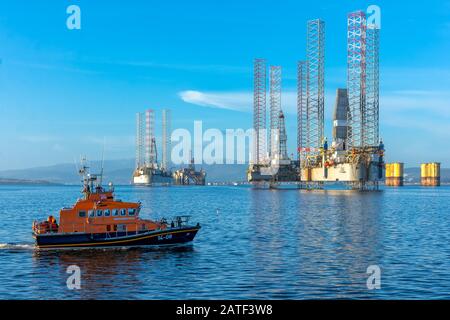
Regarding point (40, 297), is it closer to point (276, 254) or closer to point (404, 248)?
point (276, 254)

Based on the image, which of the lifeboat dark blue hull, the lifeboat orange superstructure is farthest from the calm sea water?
the lifeboat orange superstructure

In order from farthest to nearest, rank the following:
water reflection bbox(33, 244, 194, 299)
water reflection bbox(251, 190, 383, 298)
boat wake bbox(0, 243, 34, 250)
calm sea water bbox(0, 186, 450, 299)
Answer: boat wake bbox(0, 243, 34, 250) < water reflection bbox(251, 190, 383, 298) < water reflection bbox(33, 244, 194, 299) < calm sea water bbox(0, 186, 450, 299)

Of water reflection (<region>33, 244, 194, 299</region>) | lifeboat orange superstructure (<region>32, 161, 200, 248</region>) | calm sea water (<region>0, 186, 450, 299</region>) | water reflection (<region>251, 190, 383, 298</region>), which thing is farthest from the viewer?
→ lifeboat orange superstructure (<region>32, 161, 200, 248</region>)

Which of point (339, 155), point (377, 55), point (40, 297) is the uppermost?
point (377, 55)

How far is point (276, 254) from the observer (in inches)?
1606

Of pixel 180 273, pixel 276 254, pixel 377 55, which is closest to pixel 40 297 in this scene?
pixel 180 273

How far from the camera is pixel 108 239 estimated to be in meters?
41.1

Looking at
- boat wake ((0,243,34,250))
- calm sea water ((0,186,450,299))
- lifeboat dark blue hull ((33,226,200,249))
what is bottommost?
calm sea water ((0,186,450,299))

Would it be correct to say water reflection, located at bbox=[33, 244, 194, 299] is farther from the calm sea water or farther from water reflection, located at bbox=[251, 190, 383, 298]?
water reflection, located at bbox=[251, 190, 383, 298]

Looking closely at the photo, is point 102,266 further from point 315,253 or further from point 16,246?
point 315,253

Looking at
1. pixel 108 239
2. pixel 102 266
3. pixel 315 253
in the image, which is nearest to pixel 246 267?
pixel 315 253

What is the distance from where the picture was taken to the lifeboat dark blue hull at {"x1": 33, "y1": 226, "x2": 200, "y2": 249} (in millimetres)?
40656

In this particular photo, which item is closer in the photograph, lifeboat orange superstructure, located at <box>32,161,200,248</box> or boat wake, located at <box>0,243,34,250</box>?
lifeboat orange superstructure, located at <box>32,161,200,248</box>
